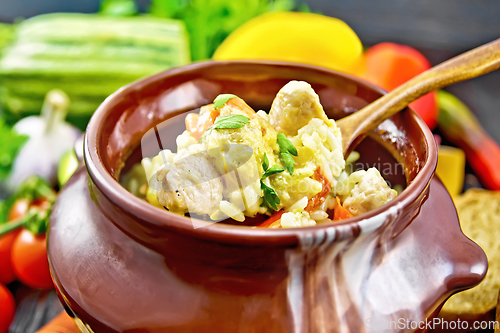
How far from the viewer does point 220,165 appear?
4.20 ft

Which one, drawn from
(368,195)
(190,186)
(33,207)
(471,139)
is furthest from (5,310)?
(471,139)

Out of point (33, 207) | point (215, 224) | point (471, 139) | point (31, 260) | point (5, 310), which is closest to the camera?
point (215, 224)

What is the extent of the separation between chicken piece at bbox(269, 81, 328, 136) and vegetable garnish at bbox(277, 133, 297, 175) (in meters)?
0.08

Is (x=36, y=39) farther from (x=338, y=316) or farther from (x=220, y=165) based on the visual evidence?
(x=338, y=316)

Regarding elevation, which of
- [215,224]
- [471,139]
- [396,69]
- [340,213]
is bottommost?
[471,139]

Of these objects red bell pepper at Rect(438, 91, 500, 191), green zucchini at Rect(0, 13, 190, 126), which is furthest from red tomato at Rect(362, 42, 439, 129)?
green zucchini at Rect(0, 13, 190, 126)

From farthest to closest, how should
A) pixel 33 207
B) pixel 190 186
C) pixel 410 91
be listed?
pixel 33 207
pixel 410 91
pixel 190 186

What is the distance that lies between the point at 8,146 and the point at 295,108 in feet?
6.82

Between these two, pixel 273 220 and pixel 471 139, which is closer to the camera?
pixel 273 220

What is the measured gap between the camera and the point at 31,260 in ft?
6.78

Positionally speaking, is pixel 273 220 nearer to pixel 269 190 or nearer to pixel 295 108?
pixel 269 190

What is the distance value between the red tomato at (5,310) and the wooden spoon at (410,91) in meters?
1.64

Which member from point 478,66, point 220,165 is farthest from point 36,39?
point 478,66

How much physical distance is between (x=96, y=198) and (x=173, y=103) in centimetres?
56
